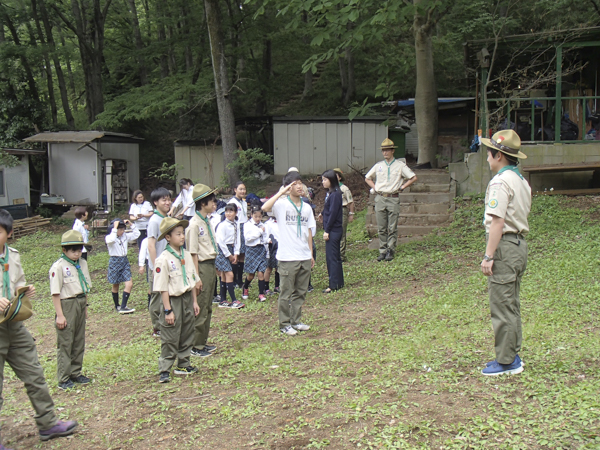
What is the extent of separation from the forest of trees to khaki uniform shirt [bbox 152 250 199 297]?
10.6 meters

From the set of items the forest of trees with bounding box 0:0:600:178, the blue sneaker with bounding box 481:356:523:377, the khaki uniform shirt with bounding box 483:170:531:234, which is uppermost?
the forest of trees with bounding box 0:0:600:178

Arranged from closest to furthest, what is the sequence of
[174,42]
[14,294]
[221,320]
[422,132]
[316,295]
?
[14,294] → [221,320] → [316,295] → [422,132] → [174,42]

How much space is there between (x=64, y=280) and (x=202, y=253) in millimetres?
1477

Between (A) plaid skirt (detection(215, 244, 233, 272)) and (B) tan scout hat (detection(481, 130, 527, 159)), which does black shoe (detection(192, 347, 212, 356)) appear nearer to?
(A) plaid skirt (detection(215, 244, 233, 272))

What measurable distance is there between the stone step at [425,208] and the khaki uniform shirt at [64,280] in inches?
325

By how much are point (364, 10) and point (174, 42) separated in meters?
11.8

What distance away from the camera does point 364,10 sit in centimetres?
1177

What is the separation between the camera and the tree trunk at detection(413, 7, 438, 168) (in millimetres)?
13719

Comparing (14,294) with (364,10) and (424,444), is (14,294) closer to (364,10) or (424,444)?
(424,444)

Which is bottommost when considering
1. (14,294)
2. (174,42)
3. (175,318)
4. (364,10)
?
(175,318)

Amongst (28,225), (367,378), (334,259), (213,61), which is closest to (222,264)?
(334,259)

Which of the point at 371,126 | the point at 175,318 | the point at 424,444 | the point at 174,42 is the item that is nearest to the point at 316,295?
the point at 175,318

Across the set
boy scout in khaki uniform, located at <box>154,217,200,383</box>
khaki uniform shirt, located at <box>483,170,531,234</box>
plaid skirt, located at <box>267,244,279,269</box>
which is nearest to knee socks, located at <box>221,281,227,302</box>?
plaid skirt, located at <box>267,244,279,269</box>

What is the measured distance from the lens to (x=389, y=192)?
1024 cm
